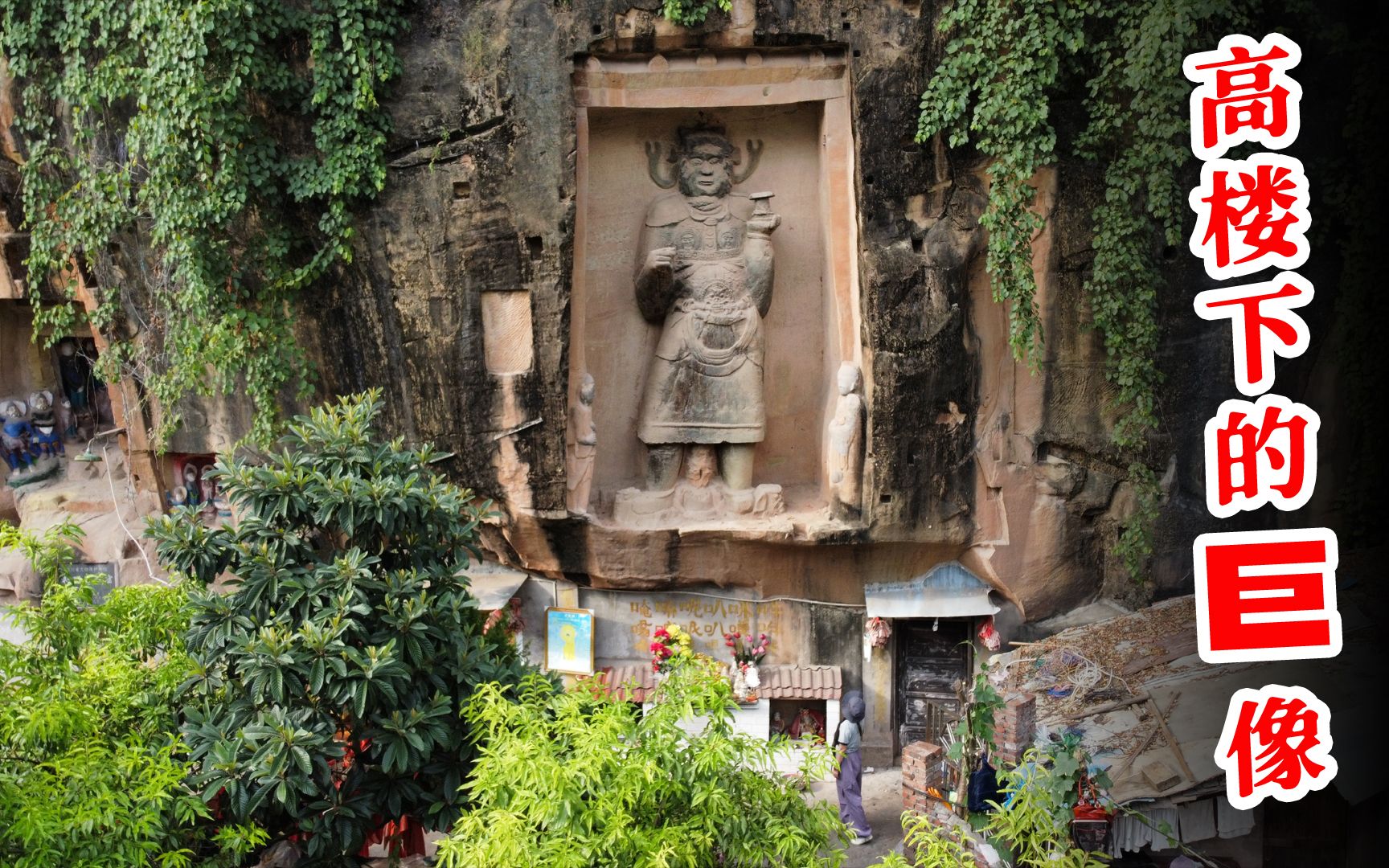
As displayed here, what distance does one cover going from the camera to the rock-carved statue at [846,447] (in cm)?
998

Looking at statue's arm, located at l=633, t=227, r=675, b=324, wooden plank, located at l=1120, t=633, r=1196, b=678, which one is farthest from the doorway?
statue's arm, located at l=633, t=227, r=675, b=324

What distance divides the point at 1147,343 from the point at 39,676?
773 cm

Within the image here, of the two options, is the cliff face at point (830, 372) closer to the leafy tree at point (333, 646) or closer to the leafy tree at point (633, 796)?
the leafy tree at point (333, 646)

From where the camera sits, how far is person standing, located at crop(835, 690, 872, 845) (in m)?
9.23

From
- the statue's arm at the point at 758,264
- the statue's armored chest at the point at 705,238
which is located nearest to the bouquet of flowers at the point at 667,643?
the statue's arm at the point at 758,264

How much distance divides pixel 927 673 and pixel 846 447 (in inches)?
91.8

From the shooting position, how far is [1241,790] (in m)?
6.23

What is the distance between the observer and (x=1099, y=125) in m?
8.98

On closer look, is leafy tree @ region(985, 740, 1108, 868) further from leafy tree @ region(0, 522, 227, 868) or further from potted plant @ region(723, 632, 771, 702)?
leafy tree @ region(0, 522, 227, 868)

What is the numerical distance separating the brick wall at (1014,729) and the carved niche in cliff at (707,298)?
2551 mm

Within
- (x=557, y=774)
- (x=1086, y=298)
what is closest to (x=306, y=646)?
(x=557, y=774)

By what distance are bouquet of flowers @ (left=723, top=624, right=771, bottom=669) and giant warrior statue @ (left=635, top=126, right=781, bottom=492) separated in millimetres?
1674
